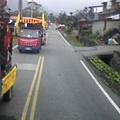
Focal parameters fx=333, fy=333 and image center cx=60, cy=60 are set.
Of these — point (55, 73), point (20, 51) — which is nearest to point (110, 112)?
point (55, 73)

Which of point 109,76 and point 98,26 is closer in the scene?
point 109,76

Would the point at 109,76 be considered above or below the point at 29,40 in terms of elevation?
A: below

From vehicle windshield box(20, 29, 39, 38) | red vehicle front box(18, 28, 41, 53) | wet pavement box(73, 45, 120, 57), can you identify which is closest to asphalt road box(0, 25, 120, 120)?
red vehicle front box(18, 28, 41, 53)

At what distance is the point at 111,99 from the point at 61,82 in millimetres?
3418

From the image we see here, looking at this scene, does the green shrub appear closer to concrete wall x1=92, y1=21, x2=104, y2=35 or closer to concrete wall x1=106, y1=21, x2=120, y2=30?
concrete wall x1=106, y1=21, x2=120, y2=30

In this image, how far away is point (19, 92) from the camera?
1277 centimetres

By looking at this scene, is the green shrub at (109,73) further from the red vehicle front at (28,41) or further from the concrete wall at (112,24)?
the concrete wall at (112,24)

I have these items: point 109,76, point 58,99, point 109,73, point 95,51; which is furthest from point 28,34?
point 58,99

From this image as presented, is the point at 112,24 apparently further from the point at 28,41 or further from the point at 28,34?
the point at 28,41

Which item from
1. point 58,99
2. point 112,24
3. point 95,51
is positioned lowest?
point 95,51

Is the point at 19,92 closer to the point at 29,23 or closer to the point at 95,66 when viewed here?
the point at 95,66

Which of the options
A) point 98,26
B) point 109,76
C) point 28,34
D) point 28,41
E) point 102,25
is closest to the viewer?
point 109,76

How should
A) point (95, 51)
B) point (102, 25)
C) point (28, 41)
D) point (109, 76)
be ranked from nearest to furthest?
point (109, 76)
point (28, 41)
point (95, 51)
point (102, 25)

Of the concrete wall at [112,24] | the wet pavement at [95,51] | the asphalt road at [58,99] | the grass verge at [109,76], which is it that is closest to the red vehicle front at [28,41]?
the wet pavement at [95,51]
